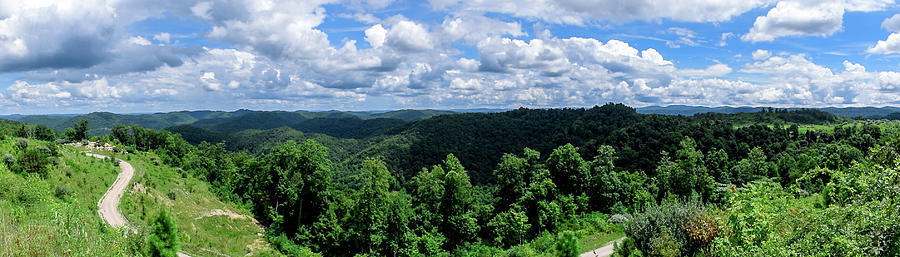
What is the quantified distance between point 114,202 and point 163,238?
1761 cm

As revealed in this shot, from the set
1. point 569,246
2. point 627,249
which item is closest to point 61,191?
point 569,246

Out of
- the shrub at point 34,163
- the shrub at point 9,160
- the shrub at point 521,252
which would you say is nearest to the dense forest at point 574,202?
the shrub at point 521,252

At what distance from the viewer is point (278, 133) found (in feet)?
619

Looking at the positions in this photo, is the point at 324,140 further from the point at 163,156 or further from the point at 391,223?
the point at 391,223

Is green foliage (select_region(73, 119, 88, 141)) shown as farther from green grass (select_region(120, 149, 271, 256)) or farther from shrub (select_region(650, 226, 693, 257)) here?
shrub (select_region(650, 226, 693, 257))

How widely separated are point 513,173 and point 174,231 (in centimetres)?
2556

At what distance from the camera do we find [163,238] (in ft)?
54.4

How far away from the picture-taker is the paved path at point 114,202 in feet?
81.6

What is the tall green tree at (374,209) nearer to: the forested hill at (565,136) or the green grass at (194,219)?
the green grass at (194,219)

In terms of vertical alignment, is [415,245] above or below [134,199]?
below

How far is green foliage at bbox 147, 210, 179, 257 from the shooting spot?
16.3 meters

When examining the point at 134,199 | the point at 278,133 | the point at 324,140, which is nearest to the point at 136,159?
the point at 134,199

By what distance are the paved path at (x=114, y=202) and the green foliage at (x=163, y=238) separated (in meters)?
6.56

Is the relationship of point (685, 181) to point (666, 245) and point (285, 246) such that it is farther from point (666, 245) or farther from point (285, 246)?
point (285, 246)
